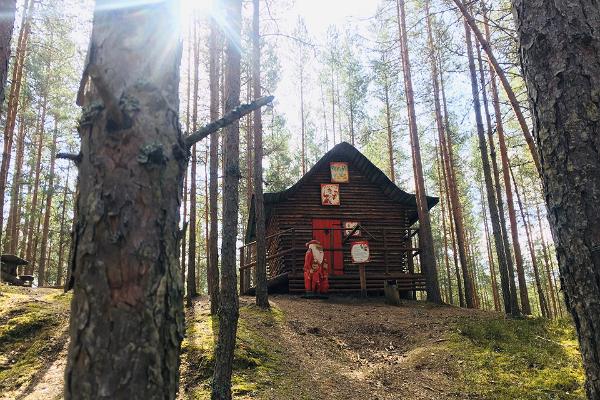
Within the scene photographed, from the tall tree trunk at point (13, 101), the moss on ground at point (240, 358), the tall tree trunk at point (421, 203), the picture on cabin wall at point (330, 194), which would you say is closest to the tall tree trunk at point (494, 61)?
the tall tree trunk at point (421, 203)

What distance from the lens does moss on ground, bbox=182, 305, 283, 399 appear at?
20.5 ft

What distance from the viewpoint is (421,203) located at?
15.1 meters

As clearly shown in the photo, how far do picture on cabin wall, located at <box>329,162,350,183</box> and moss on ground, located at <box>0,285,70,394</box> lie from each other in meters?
10.7

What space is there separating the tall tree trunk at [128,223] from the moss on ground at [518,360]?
557 centimetres

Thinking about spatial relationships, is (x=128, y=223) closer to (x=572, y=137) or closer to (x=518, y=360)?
(x=572, y=137)

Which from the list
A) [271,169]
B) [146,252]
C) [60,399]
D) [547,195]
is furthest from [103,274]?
[271,169]

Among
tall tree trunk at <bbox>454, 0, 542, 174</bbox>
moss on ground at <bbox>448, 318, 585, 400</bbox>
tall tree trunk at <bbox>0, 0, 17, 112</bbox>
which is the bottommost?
moss on ground at <bbox>448, 318, 585, 400</bbox>

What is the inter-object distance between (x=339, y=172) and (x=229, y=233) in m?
10.9

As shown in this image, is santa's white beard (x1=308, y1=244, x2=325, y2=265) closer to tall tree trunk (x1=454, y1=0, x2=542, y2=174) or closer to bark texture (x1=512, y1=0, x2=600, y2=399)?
tall tree trunk (x1=454, y1=0, x2=542, y2=174)

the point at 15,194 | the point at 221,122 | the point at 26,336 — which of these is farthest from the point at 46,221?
the point at 221,122

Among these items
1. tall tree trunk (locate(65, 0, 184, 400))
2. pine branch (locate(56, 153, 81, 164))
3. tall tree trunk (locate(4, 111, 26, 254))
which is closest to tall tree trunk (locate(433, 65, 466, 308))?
tall tree trunk (locate(65, 0, 184, 400))

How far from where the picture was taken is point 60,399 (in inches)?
231

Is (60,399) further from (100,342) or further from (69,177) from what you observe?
(69,177)

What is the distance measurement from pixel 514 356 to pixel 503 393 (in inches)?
64.4
